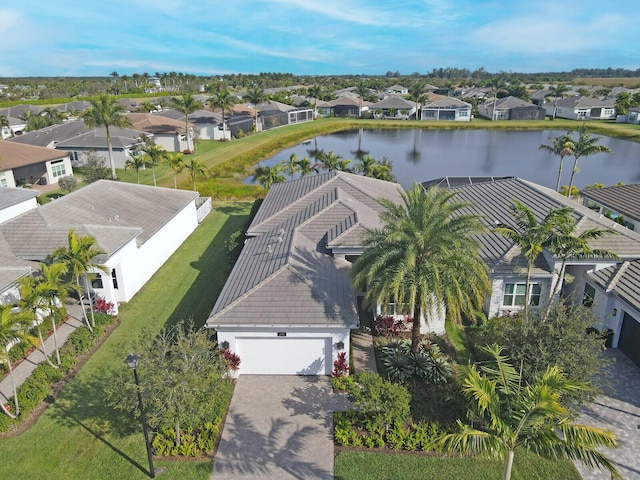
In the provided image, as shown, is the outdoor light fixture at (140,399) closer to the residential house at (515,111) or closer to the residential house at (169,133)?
the residential house at (169,133)

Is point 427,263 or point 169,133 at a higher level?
point 427,263

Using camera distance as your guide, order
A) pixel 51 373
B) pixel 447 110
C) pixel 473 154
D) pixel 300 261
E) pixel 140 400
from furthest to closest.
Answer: pixel 447 110 → pixel 473 154 → pixel 300 261 → pixel 51 373 → pixel 140 400

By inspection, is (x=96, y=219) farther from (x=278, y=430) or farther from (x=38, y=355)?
(x=278, y=430)

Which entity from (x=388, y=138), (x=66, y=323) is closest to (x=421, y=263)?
(x=66, y=323)

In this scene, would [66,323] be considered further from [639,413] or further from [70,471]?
[639,413]

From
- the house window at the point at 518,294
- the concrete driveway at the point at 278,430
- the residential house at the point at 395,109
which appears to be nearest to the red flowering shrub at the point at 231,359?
the concrete driveway at the point at 278,430

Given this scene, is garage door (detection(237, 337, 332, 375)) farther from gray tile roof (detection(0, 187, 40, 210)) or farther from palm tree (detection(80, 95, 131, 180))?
palm tree (detection(80, 95, 131, 180))

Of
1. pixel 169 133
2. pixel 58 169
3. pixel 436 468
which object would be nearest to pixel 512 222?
pixel 436 468
